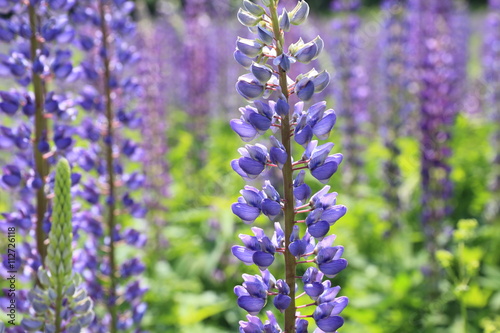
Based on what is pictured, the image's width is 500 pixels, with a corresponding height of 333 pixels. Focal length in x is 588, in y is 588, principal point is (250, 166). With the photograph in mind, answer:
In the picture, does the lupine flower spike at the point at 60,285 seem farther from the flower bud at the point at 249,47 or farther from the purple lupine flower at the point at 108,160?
the purple lupine flower at the point at 108,160

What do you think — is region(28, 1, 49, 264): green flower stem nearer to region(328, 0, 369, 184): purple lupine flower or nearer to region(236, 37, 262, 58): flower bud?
region(236, 37, 262, 58): flower bud

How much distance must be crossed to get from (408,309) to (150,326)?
1844mm

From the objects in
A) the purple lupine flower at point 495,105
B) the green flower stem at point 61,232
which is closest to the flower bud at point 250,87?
the green flower stem at point 61,232

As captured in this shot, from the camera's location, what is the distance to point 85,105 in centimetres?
313

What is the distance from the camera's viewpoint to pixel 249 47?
5.61 feet

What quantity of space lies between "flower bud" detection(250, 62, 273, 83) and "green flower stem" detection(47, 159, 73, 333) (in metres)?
0.64

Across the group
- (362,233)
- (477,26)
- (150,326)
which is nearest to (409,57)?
(362,233)

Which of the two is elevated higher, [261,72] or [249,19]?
[249,19]

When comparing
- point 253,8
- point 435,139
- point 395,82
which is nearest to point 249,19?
point 253,8

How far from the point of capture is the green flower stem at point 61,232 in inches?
68.2

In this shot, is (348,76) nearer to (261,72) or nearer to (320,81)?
(320,81)

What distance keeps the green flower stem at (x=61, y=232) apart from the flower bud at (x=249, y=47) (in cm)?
64

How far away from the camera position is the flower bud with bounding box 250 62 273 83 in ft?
5.46

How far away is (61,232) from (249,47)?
786 millimetres
